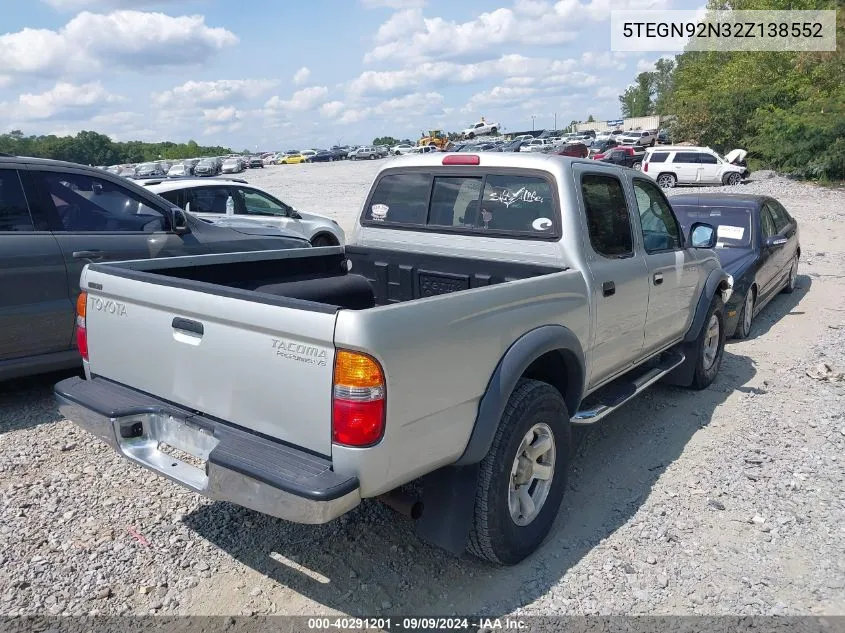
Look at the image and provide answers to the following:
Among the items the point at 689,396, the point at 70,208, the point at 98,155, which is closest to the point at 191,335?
the point at 70,208

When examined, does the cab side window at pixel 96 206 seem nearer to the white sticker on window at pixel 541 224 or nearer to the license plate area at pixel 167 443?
the license plate area at pixel 167 443

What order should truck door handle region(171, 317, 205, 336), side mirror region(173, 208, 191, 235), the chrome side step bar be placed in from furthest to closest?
side mirror region(173, 208, 191, 235) → the chrome side step bar → truck door handle region(171, 317, 205, 336)

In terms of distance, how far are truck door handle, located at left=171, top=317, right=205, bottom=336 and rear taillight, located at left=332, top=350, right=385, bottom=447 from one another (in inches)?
30.2

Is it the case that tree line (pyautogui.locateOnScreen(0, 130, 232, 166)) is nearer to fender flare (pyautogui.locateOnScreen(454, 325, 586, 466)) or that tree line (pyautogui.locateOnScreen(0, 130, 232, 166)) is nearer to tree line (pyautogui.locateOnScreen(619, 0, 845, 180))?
tree line (pyautogui.locateOnScreen(619, 0, 845, 180))

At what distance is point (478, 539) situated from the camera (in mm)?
3096

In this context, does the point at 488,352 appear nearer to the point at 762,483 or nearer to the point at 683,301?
the point at 762,483

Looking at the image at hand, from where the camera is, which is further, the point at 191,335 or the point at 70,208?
the point at 70,208

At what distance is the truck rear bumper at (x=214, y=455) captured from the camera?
245 centimetres

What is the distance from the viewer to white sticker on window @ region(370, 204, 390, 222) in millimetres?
4828

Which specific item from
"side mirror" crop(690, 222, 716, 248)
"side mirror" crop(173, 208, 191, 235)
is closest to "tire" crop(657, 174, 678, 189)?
"side mirror" crop(690, 222, 716, 248)

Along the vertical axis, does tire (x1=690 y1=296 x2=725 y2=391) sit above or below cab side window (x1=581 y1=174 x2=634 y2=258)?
below

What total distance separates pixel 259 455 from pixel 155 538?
137 cm

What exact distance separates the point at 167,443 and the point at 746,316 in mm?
6624

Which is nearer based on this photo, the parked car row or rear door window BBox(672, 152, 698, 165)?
the parked car row
